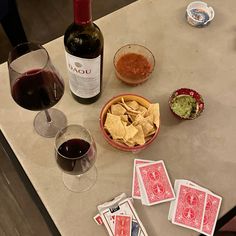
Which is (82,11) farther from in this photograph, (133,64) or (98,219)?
(98,219)

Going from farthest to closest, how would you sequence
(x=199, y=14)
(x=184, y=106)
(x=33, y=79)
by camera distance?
(x=199, y=14)
(x=184, y=106)
(x=33, y=79)

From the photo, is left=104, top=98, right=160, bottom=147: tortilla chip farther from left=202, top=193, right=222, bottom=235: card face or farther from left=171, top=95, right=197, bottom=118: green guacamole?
left=202, top=193, right=222, bottom=235: card face

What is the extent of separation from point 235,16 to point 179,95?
44 cm

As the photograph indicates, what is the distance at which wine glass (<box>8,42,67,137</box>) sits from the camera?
964 mm

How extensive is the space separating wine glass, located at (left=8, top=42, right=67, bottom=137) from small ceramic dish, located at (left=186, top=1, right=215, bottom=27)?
0.59 m

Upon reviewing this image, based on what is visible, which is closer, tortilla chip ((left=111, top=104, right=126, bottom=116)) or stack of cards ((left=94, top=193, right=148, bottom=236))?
stack of cards ((left=94, top=193, right=148, bottom=236))

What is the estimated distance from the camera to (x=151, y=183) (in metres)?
1.06

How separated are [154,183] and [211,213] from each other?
0.57 ft

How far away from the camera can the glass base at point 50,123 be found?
113 centimetres

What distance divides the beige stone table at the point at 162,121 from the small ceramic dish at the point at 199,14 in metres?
0.02

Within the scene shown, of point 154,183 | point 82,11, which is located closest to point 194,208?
point 154,183

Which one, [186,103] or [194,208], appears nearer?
[194,208]

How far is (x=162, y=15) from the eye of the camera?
4.56 feet

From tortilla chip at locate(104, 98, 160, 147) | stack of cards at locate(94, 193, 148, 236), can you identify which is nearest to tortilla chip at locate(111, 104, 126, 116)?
tortilla chip at locate(104, 98, 160, 147)
